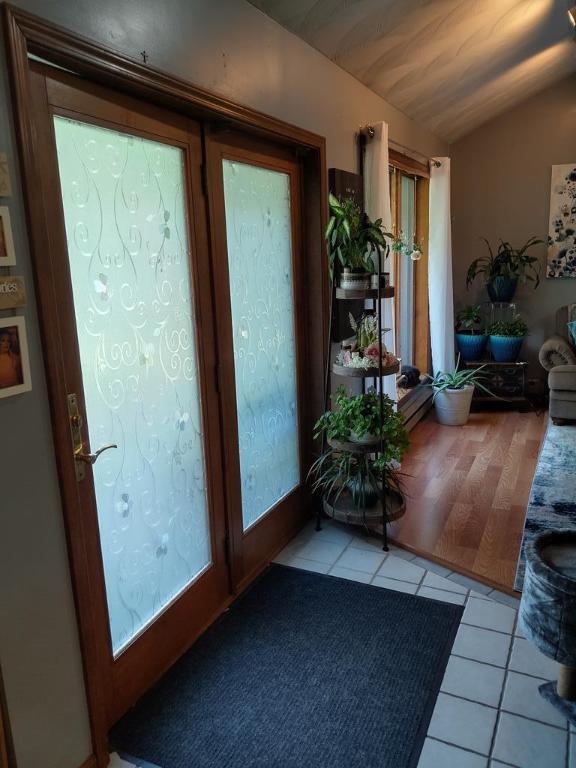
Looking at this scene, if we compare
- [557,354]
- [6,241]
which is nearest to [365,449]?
[6,241]

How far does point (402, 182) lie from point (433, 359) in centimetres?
153

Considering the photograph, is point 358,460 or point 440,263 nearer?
point 358,460

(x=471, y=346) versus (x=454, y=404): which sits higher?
(x=471, y=346)

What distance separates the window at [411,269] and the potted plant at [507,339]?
59cm

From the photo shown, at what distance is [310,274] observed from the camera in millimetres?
3041

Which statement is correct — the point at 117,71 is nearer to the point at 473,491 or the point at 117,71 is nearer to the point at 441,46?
the point at 441,46

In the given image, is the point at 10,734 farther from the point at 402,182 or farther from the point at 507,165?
the point at 507,165

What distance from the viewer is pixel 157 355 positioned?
2037 mm

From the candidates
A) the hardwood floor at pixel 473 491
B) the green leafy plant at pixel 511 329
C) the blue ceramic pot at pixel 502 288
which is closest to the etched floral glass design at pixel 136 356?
the hardwood floor at pixel 473 491

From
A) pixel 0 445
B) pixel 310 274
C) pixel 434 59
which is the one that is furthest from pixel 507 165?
pixel 0 445

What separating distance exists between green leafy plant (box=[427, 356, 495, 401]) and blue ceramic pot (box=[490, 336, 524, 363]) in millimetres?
192

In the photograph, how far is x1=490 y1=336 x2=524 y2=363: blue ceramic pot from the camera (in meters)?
5.11

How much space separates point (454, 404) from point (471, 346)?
73 centimetres

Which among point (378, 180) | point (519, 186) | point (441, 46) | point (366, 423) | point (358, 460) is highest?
point (441, 46)
